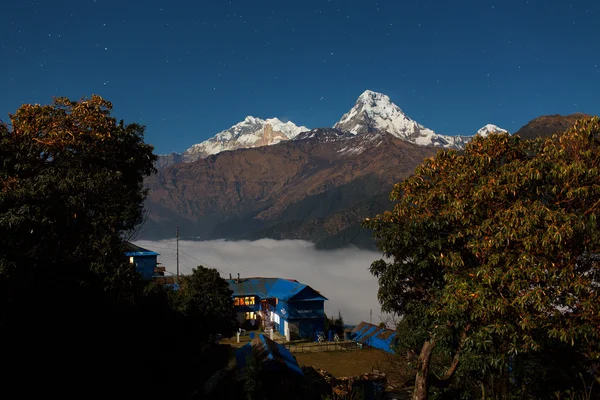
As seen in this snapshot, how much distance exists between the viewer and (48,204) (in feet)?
48.8

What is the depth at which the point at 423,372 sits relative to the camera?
1509cm

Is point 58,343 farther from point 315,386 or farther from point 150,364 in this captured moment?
point 315,386

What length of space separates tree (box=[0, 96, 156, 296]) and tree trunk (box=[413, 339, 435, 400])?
1085 centimetres

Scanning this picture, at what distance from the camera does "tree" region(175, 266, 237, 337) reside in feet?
137

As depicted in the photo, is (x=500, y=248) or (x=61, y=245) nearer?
(x=500, y=248)

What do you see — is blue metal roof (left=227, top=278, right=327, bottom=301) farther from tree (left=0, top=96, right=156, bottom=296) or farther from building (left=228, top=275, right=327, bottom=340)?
tree (left=0, top=96, right=156, bottom=296)

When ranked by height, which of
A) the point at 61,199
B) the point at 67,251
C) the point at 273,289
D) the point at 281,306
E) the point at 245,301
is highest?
the point at 61,199

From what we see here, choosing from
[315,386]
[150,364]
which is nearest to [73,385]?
[150,364]

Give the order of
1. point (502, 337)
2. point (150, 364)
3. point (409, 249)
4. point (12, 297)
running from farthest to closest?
point (150, 364) < point (409, 249) < point (12, 297) < point (502, 337)

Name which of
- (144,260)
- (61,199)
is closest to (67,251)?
(61,199)

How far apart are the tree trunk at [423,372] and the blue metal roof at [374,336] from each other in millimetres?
37080

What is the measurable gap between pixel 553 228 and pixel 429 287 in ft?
17.6

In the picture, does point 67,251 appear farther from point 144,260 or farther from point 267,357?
point 144,260

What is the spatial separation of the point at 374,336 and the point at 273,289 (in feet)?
72.5
